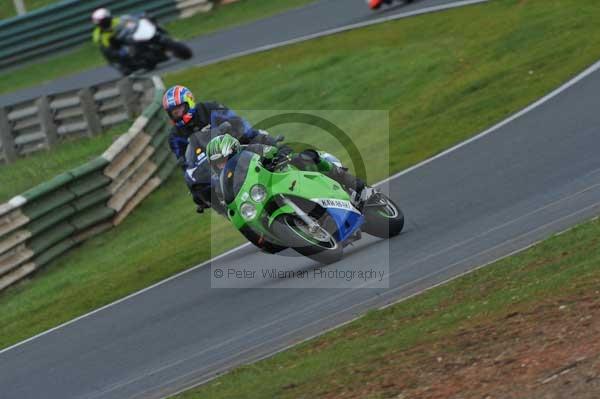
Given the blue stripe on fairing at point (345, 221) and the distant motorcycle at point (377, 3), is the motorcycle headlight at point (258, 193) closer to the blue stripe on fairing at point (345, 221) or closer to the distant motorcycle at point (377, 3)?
the blue stripe on fairing at point (345, 221)

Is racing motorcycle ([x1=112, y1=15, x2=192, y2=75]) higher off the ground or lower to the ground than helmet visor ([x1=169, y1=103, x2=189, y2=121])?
lower

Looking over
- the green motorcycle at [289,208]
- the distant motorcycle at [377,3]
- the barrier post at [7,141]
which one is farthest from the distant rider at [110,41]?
the green motorcycle at [289,208]

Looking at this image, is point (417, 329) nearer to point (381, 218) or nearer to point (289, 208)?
point (289, 208)

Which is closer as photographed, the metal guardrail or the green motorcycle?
the green motorcycle

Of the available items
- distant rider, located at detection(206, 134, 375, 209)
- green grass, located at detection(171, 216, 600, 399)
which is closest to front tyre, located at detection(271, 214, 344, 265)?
distant rider, located at detection(206, 134, 375, 209)

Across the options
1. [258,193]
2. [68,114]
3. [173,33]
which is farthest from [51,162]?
[258,193]

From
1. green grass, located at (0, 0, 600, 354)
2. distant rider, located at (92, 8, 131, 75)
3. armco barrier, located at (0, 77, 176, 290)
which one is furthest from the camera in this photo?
distant rider, located at (92, 8, 131, 75)

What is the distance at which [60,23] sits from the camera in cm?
2936

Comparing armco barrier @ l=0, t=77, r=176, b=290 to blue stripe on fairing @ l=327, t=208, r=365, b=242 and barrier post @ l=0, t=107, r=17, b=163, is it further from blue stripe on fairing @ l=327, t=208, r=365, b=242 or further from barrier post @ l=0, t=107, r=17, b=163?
blue stripe on fairing @ l=327, t=208, r=365, b=242

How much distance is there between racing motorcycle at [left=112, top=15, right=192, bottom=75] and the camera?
82.8ft

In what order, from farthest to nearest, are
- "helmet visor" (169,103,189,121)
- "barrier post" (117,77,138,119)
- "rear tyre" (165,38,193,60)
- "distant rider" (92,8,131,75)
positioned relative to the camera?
"distant rider" (92,8,131,75)
"rear tyre" (165,38,193,60)
"barrier post" (117,77,138,119)
"helmet visor" (169,103,189,121)

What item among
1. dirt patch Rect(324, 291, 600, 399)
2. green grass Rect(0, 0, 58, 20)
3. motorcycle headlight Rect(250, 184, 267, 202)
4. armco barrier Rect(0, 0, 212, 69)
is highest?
dirt patch Rect(324, 291, 600, 399)

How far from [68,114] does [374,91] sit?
647 centimetres

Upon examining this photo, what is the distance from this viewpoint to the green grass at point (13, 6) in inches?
1319
